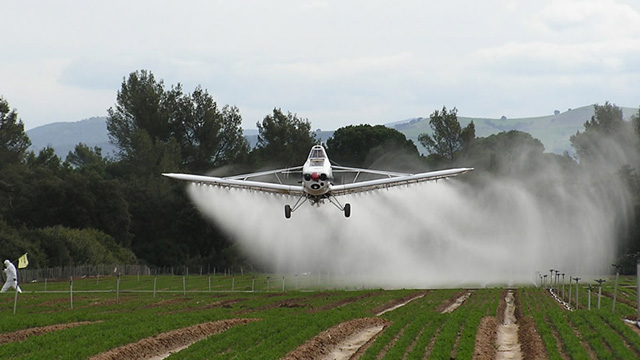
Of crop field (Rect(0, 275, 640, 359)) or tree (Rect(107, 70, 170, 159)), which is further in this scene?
tree (Rect(107, 70, 170, 159))

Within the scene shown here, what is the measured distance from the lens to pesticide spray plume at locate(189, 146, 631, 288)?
95750mm

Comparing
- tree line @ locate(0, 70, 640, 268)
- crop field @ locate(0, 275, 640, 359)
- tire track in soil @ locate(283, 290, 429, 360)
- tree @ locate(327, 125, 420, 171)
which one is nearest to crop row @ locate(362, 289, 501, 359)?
crop field @ locate(0, 275, 640, 359)

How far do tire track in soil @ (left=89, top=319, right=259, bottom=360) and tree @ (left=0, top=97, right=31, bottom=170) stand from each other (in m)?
109

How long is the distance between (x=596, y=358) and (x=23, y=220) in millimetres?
95090

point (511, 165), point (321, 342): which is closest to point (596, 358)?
point (321, 342)

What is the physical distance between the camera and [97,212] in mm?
113312

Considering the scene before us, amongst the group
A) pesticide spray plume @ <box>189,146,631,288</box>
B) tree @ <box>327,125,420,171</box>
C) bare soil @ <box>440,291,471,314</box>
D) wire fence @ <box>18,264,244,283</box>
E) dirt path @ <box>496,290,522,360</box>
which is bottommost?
dirt path @ <box>496,290,522,360</box>

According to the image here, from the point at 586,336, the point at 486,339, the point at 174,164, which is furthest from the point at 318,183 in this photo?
the point at 174,164

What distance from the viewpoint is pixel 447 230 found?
96875mm

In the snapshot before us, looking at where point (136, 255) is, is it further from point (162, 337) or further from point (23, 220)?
point (162, 337)

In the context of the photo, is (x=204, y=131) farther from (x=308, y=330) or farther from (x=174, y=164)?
(x=308, y=330)

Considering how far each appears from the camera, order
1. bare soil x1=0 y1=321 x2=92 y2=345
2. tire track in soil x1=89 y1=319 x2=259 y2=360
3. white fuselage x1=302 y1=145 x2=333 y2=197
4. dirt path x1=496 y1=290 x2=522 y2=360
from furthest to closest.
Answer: white fuselage x1=302 y1=145 x2=333 y2=197 < bare soil x1=0 y1=321 x2=92 y2=345 < dirt path x1=496 y1=290 x2=522 y2=360 < tire track in soil x1=89 y1=319 x2=259 y2=360

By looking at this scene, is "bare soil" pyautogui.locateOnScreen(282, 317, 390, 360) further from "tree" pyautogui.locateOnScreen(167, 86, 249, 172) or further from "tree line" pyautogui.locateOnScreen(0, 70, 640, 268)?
"tree" pyautogui.locateOnScreen(167, 86, 249, 172)

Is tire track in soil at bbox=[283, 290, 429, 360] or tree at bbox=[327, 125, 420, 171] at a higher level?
tree at bbox=[327, 125, 420, 171]
